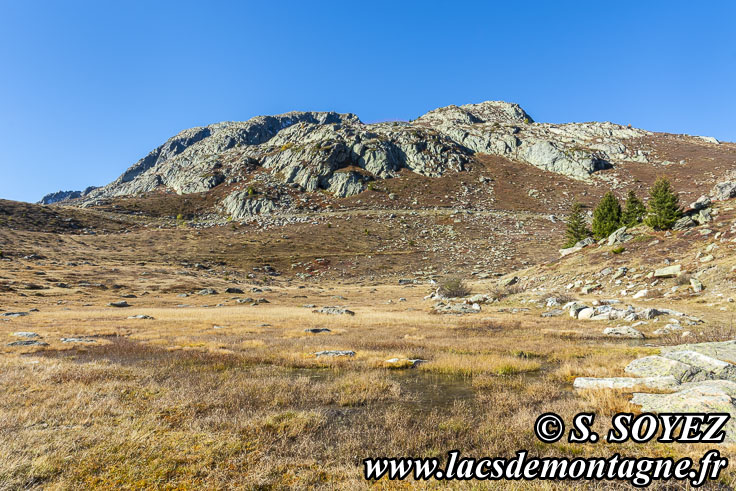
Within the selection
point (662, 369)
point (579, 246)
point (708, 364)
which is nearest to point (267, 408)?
point (662, 369)

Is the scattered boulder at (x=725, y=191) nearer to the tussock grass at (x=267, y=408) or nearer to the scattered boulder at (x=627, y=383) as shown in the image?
the tussock grass at (x=267, y=408)

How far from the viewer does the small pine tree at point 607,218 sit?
47.2 metres

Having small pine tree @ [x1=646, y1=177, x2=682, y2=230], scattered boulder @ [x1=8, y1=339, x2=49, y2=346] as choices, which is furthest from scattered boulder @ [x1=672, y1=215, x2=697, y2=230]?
scattered boulder @ [x1=8, y1=339, x2=49, y2=346]

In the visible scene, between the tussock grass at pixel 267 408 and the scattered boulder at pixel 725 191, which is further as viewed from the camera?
the scattered boulder at pixel 725 191

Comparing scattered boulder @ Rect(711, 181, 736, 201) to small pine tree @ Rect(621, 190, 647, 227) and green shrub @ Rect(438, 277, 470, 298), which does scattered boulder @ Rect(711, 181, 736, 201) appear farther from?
green shrub @ Rect(438, 277, 470, 298)

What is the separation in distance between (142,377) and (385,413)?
7.31 meters

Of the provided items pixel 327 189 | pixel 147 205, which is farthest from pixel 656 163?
pixel 147 205

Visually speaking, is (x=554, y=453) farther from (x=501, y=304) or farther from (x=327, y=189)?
(x=327, y=189)

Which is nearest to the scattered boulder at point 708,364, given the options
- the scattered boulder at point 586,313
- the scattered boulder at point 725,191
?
the scattered boulder at point 586,313

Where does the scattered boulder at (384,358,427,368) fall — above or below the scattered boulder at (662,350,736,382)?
below

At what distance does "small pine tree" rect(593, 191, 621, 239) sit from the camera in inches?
1859

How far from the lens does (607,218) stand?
1939 inches

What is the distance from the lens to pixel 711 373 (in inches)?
323

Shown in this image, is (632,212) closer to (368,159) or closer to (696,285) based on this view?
(696,285)
